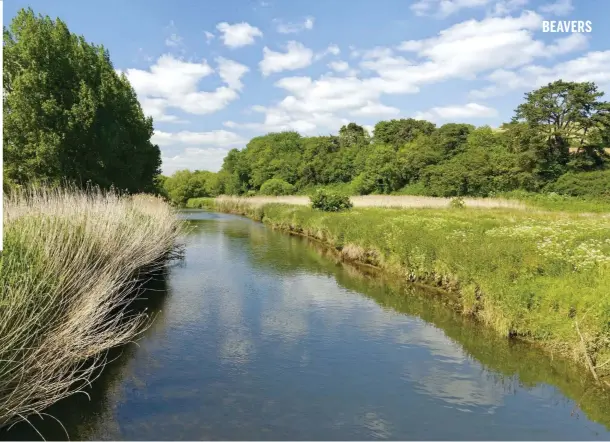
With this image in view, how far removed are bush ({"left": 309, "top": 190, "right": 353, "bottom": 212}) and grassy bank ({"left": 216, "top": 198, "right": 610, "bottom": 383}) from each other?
14705 millimetres

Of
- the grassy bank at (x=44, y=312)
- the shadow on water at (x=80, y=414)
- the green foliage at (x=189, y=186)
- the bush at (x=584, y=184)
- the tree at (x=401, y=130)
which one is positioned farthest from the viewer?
the green foliage at (x=189, y=186)

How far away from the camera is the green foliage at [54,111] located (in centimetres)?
2262

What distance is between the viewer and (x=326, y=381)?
8.91m

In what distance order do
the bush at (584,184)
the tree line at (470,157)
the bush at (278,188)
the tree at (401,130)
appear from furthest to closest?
the bush at (278,188)
the tree at (401,130)
the tree line at (470,157)
the bush at (584,184)

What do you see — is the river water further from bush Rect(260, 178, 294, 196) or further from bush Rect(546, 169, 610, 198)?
bush Rect(260, 178, 294, 196)

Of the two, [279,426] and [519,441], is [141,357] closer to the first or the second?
[279,426]

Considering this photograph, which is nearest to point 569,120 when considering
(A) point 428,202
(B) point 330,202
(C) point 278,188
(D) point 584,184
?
(D) point 584,184

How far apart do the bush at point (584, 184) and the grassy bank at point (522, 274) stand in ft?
97.0

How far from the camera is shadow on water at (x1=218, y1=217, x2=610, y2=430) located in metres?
8.34

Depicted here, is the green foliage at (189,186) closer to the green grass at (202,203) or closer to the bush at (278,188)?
the green grass at (202,203)

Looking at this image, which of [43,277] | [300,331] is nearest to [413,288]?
[300,331]

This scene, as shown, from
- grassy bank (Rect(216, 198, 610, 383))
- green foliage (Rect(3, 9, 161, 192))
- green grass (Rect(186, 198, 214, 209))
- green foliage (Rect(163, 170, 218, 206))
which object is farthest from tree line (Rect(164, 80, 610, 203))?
green foliage (Rect(3, 9, 161, 192))

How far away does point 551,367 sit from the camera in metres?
9.36

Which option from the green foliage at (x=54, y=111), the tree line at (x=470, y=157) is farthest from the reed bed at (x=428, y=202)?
the green foliage at (x=54, y=111)
